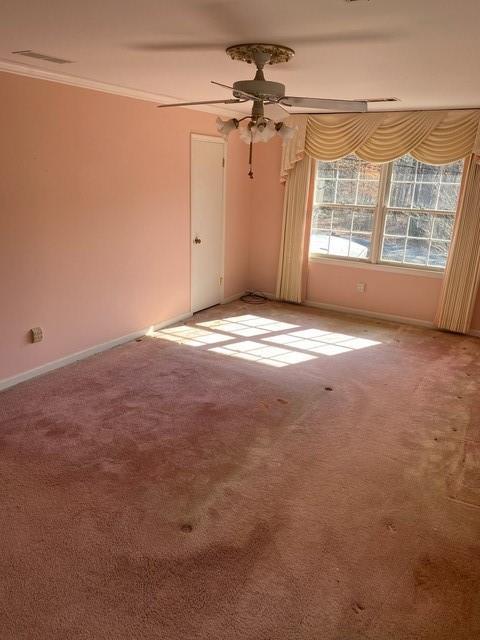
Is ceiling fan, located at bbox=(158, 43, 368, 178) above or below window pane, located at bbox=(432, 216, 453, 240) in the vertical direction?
above

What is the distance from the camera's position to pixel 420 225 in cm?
571

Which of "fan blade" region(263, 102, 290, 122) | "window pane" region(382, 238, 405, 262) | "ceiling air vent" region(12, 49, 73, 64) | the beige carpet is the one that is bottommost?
the beige carpet

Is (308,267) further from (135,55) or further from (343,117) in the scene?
(135,55)

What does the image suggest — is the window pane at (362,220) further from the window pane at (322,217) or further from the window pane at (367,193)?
the window pane at (322,217)

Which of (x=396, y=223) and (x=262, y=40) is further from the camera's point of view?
(x=396, y=223)

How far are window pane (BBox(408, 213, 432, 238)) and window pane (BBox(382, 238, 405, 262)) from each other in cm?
16

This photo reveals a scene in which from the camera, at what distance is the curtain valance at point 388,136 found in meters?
5.06

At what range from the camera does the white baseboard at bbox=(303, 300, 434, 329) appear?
5922mm

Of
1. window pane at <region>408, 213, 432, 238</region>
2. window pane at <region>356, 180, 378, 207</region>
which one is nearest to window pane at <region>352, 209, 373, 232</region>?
window pane at <region>356, 180, 378, 207</region>

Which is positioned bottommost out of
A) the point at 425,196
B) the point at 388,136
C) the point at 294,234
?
the point at 294,234

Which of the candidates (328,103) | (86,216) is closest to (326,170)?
(86,216)

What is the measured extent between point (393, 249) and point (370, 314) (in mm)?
874

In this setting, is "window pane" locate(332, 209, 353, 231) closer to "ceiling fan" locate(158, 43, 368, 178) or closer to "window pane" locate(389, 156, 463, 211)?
"window pane" locate(389, 156, 463, 211)

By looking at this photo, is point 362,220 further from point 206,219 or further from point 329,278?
point 206,219
